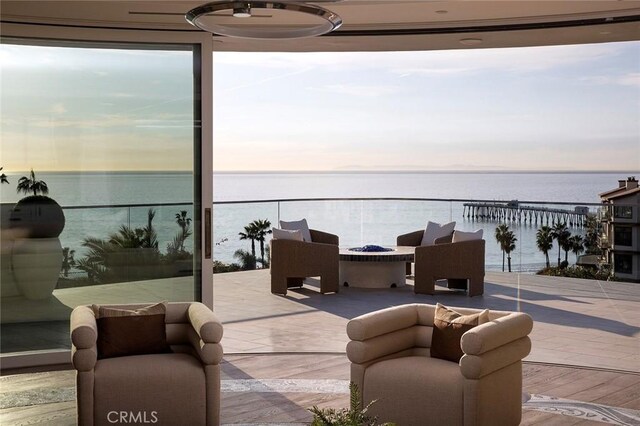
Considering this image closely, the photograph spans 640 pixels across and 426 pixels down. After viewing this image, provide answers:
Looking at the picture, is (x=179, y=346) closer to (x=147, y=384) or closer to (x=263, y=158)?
(x=147, y=384)

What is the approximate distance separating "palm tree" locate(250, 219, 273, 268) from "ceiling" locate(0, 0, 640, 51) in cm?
507

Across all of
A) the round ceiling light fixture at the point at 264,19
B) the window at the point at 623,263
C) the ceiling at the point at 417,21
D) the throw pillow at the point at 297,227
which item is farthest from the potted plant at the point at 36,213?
the window at the point at 623,263

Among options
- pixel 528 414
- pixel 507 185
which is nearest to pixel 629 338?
pixel 528 414

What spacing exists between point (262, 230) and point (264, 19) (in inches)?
325

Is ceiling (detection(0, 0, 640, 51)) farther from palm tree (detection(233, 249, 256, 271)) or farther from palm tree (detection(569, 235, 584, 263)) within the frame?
palm tree (detection(233, 249, 256, 271))

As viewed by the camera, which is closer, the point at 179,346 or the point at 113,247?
the point at 179,346

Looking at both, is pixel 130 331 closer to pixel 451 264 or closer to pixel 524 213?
pixel 451 264

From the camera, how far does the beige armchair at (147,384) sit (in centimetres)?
481

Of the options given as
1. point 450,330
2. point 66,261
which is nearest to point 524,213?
point 66,261

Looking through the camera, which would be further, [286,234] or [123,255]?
[286,234]

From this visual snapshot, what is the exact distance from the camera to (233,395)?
5.71 m

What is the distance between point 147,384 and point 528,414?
2.37m

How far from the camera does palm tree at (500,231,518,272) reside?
37.1 feet

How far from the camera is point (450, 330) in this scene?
16.4ft
